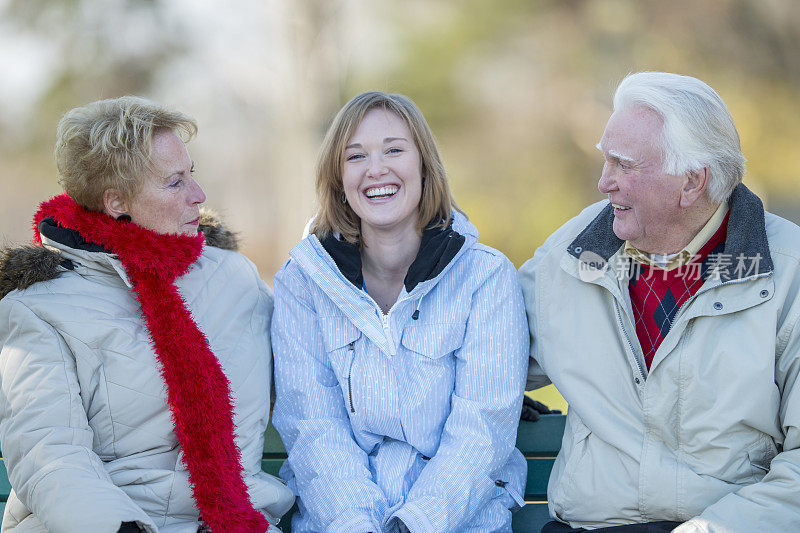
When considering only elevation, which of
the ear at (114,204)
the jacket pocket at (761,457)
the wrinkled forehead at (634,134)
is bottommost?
the jacket pocket at (761,457)

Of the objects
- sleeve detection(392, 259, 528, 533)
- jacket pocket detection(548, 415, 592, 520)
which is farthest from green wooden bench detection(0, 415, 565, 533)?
jacket pocket detection(548, 415, 592, 520)

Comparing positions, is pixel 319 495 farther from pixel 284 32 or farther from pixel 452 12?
pixel 452 12

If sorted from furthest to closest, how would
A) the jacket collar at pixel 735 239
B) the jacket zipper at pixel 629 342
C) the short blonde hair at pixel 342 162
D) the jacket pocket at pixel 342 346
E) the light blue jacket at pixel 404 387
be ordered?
the short blonde hair at pixel 342 162 < the jacket pocket at pixel 342 346 < the light blue jacket at pixel 404 387 < the jacket zipper at pixel 629 342 < the jacket collar at pixel 735 239

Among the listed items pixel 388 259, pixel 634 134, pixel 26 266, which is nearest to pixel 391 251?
pixel 388 259

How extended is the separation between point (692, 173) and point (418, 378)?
98cm

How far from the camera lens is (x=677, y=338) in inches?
84.5

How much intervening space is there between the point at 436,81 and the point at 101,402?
6.82m

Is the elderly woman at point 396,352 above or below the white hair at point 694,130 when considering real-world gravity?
below

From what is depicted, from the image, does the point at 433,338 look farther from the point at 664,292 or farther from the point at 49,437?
the point at 49,437

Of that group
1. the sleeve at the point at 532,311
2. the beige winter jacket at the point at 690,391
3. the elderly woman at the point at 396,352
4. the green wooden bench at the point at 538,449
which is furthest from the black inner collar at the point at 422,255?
the green wooden bench at the point at 538,449

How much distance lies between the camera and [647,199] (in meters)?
2.20

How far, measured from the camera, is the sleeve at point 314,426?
2270mm

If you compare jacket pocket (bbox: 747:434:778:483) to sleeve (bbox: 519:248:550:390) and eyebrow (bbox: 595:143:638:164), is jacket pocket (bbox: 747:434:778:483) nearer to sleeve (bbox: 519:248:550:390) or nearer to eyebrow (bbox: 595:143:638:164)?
sleeve (bbox: 519:248:550:390)

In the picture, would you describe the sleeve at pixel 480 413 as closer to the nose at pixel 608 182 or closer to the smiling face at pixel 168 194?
the nose at pixel 608 182
